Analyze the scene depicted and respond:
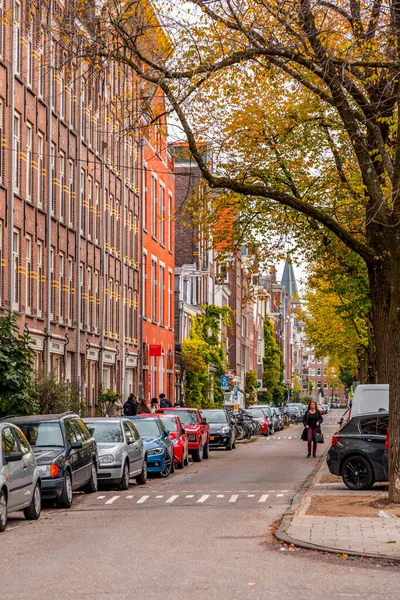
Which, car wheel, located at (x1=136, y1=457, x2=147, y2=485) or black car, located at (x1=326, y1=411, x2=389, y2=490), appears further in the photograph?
car wheel, located at (x1=136, y1=457, x2=147, y2=485)

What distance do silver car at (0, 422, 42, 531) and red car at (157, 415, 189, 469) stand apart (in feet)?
43.7

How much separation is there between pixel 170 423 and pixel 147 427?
3.22 metres

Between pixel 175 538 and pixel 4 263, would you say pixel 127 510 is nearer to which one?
pixel 175 538

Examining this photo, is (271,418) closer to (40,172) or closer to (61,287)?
(61,287)

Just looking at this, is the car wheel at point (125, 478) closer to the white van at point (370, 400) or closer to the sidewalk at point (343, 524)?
the sidewalk at point (343, 524)

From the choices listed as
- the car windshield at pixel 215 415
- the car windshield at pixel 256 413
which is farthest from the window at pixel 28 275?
the car windshield at pixel 256 413

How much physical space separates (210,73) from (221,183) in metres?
2.27

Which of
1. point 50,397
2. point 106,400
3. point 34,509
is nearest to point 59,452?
point 34,509

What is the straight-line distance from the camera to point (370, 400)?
27.5 m

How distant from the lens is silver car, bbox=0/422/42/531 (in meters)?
16.1

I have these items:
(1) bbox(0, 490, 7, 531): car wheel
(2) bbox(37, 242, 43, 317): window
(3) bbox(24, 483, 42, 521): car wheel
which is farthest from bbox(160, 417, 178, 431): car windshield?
(1) bbox(0, 490, 7, 531): car wheel

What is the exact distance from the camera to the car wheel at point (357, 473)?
2272 centimetres

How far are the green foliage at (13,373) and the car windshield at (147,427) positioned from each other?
3168mm

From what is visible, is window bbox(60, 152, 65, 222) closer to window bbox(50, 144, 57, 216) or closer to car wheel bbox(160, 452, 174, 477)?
window bbox(50, 144, 57, 216)
